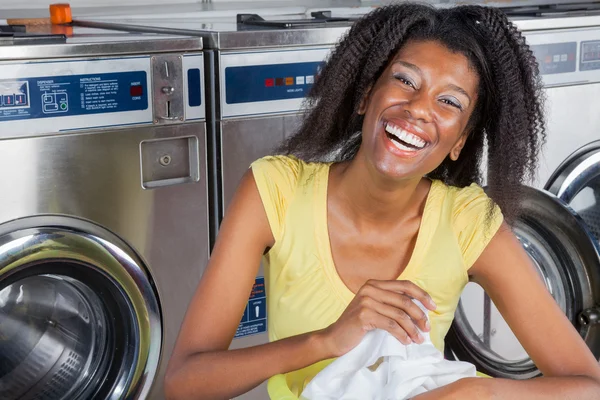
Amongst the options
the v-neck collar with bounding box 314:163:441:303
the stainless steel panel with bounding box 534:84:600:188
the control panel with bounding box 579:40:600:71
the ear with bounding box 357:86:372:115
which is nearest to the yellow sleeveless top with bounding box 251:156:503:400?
the v-neck collar with bounding box 314:163:441:303

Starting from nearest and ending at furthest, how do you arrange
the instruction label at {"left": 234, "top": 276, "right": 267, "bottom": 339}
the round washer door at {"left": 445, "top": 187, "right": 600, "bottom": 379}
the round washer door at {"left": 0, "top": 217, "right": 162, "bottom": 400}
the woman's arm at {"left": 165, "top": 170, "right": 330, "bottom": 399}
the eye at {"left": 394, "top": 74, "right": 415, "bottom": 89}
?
the woman's arm at {"left": 165, "top": 170, "right": 330, "bottom": 399}, the eye at {"left": 394, "top": 74, "right": 415, "bottom": 89}, the round washer door at {"left": 0, "top": 217, "right": 162, "bottom": 400}, the instruction label at {"left": 234, "top": 276, "right": 267, "bottom": 339}, the round washer door at {"left": 445, "top": 187, "right": 600, "bottom": 379}

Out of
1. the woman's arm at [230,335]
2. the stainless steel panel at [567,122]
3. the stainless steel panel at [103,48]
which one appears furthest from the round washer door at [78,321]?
the stainless steel panel at [567,122]

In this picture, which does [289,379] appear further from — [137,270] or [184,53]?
[184,53]

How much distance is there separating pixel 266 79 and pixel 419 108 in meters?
0.66

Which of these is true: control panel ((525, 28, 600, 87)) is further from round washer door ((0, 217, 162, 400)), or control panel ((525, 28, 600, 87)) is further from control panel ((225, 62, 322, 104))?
round washer door ((0, 217, 162, 400))

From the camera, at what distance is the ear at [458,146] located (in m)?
1.58

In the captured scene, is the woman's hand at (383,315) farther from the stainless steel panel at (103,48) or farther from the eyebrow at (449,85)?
the stainless steel panel at (103,48)

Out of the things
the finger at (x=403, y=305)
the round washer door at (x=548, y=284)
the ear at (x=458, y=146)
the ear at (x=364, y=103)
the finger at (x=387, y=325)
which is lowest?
the round washer door at (x=548, y=284)

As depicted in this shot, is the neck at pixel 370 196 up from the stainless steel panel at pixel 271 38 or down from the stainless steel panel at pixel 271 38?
down

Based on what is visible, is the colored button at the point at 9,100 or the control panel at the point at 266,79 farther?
the control panel at the point at 266,79

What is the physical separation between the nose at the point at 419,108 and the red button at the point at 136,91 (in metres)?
0.65

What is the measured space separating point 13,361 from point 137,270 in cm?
38

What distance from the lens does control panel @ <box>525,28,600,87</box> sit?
2.42 m

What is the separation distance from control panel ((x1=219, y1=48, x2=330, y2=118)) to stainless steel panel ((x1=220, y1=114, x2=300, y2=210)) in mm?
23
